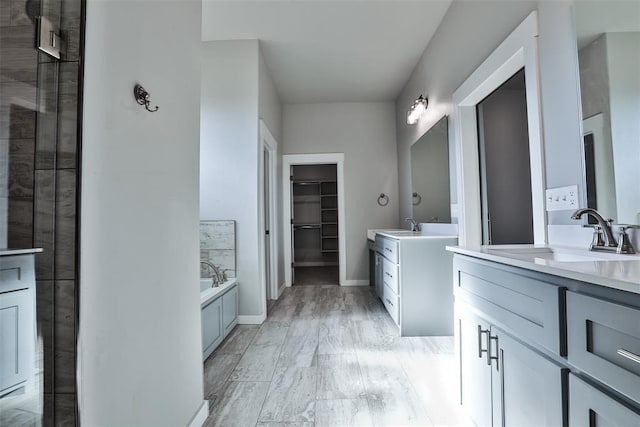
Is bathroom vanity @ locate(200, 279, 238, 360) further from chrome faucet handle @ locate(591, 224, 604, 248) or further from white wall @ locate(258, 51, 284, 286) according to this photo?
chrome faucet handle @ locate(591, 224, 604, 248)

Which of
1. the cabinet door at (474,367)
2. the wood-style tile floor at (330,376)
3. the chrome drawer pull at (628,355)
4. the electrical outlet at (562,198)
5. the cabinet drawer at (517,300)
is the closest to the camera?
the chrome drawer pull at (628,355)

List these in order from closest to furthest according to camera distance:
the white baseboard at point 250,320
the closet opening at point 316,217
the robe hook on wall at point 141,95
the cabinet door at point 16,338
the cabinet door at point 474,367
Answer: the cabinet door at point 16,338 → the robe hook on wall at point 141,95 → the cabinet door at point 474,367 → the white baseboard at point 250,320 → the closet opening at point 316,217

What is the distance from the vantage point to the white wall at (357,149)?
202 inches

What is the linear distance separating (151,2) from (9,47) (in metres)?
0.61

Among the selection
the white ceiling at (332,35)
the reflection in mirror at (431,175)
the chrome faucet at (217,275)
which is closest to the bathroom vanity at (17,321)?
the chrome faucet at (217,275)

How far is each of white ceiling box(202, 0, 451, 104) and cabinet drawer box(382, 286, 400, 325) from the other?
8.16ft

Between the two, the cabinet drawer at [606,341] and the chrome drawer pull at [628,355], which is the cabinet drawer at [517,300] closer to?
the cabinet drawer at [606,341]

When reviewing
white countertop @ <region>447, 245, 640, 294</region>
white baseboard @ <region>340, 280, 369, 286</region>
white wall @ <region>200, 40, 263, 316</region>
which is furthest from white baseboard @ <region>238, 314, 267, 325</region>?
white countertop @ <region>447, 245, 640, 294</region>

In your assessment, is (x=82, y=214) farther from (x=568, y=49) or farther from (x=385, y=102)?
(x=385, y=102)

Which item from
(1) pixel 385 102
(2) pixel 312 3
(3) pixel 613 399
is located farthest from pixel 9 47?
(1) pixel 385 102

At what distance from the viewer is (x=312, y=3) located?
2.81 m

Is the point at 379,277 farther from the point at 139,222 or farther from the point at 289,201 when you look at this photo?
the point at 139,222

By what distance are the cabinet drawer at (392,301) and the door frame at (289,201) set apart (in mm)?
1623

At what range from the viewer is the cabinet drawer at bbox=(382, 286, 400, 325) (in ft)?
9.74
